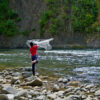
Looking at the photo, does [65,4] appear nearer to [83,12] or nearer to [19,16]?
[83,12]

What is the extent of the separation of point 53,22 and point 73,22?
4491mm

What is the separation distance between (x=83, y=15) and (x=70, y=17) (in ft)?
11.5

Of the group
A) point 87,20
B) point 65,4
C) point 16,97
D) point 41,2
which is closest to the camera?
point 16,97

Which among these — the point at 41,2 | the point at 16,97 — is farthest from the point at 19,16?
the point at 16,97

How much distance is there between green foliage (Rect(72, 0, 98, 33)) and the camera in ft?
181

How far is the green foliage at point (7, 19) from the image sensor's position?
198ft

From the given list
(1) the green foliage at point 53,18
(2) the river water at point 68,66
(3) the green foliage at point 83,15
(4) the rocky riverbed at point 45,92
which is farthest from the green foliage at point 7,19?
(4) the rocky riverbed at point 45,92

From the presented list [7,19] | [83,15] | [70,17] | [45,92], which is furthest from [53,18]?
[45,92]

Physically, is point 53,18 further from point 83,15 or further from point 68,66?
point 68,66

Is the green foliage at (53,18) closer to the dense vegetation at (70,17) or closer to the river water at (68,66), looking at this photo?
the dense vegetation at (70,17)

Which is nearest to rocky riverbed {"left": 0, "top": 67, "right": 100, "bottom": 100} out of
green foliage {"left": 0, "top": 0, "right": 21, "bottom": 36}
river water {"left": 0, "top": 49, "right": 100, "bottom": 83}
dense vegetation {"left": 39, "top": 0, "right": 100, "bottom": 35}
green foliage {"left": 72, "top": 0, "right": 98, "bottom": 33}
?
river water {"left": 0, "top": 49, "right": 100, "bottom": 83}

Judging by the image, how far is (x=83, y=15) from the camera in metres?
55.9

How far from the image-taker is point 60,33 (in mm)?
58125

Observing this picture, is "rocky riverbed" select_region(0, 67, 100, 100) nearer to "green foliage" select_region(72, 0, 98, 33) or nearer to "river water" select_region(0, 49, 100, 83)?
"river water" select_region(0, 49, 100, 83)
